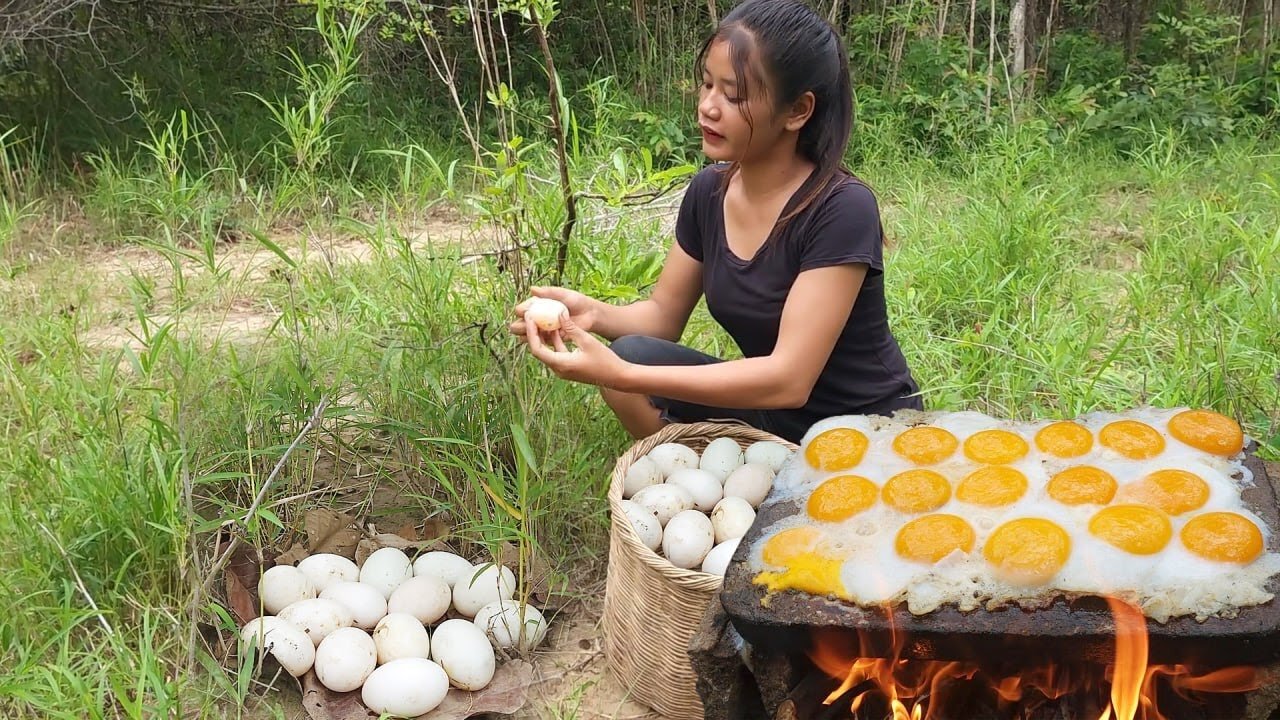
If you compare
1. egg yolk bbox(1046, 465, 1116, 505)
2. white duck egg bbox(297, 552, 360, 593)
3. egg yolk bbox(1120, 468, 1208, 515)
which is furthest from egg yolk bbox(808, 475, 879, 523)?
white duck egg bbox(297, 552, 360, 593)

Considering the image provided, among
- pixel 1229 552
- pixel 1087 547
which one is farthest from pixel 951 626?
pixel 1229 552

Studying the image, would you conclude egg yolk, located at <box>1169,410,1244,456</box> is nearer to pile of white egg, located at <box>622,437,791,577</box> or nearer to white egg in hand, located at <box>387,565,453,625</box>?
pile of white egg, located at <box>622,437,791,577</box>

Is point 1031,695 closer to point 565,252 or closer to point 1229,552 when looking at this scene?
point 1229,552

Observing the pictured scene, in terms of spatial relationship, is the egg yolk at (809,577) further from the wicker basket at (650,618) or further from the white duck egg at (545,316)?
the white duck egg at (545,316)

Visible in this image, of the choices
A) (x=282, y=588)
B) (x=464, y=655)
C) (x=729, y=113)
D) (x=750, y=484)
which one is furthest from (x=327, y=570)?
(x=729, y=113)

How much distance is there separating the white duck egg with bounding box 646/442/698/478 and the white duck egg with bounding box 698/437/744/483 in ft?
0.08

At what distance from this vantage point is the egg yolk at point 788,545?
4.87 feet

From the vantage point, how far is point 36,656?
185 cm

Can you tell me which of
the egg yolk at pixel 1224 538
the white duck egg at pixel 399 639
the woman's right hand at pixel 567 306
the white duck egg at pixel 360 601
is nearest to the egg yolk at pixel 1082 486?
the egg yolk at pixel 1224 538

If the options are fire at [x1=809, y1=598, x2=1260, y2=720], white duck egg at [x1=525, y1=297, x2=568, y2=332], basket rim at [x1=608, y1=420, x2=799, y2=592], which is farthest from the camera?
white duck egg at [x1=525, y1=297, x2=568, y2=332]

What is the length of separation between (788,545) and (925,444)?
1.10 ft

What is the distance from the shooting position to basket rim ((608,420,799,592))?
1783 mm

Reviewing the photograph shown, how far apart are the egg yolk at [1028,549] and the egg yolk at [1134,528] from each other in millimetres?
51

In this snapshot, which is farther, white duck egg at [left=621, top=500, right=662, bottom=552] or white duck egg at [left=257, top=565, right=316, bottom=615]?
white duck egg at [left=257, top=565, right=316, bottom=615]
